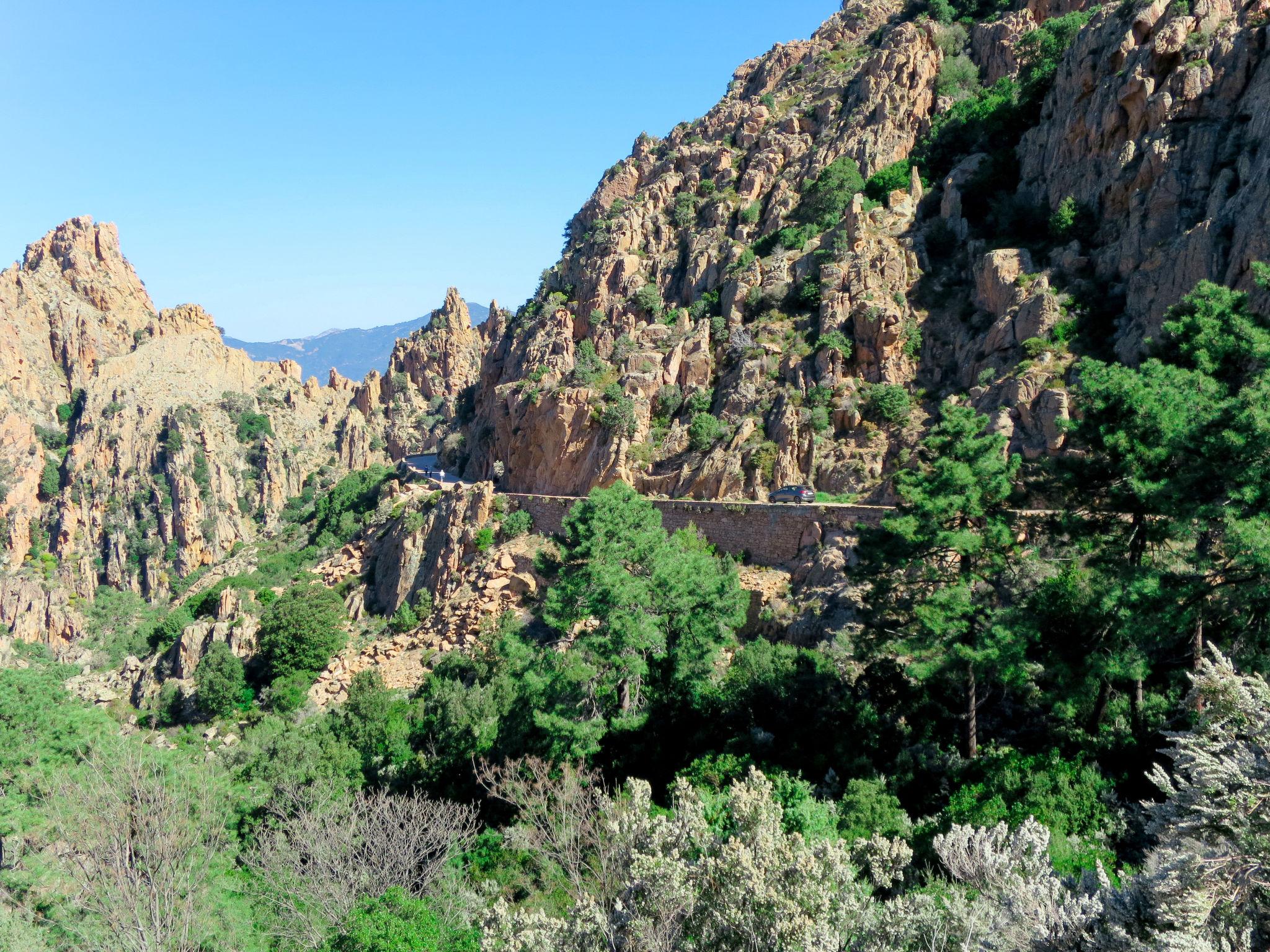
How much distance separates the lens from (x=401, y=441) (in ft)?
289

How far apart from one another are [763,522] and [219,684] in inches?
1030

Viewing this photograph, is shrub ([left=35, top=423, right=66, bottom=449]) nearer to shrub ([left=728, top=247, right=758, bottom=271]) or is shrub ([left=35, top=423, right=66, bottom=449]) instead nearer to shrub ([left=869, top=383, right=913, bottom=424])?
shrub ([left=728, top=247, right=758, bottom=271])

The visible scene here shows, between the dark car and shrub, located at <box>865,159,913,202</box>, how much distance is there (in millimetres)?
17368

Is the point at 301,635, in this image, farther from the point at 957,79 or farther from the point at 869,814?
the point at 957,79

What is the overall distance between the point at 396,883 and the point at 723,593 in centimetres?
1059

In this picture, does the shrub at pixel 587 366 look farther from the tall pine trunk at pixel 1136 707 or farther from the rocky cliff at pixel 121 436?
the rocky cliff at pixel 121 436

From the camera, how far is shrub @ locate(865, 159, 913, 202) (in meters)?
40.4

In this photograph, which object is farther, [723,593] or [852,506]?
[852,506]

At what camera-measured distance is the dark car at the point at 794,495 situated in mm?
30422

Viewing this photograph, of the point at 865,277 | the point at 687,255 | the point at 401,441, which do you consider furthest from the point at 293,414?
the point at 865,277

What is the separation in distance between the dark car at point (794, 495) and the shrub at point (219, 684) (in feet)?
85.8

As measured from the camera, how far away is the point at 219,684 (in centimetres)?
3875

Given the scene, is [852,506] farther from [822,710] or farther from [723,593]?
[822,710]

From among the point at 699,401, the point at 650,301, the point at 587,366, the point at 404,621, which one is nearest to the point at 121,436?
the point at 404,621
